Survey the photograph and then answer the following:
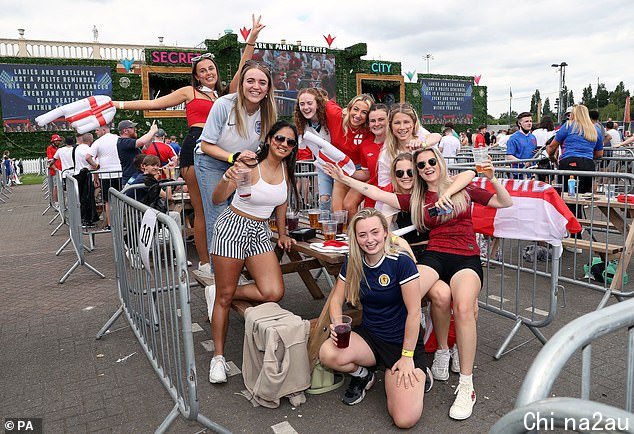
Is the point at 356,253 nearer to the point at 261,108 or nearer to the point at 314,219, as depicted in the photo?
the point at 314,219

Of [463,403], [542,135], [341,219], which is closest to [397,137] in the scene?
[341,219]

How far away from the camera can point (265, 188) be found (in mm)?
3812

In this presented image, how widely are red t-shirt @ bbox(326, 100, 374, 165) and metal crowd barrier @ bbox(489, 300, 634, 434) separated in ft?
11.1

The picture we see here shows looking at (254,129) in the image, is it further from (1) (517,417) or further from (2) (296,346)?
(1) (517,417)

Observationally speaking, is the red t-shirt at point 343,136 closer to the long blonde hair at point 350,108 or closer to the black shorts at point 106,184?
the long blonde hair at point 350,108

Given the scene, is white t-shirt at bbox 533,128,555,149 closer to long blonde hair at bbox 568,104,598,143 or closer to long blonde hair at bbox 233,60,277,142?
long blonde hair at bbox 568,104,598,143

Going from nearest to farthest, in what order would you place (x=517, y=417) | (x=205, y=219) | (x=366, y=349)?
(x=517, y=417)
(x=366, y=349)
(x=205, y=219)

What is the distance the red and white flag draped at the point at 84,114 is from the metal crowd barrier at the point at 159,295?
66 centimetres

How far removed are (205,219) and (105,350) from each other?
1.42m

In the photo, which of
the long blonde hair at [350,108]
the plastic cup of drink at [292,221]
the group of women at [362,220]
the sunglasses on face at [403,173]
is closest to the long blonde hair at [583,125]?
the group of women at [362,220]

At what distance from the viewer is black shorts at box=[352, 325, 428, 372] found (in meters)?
3.33

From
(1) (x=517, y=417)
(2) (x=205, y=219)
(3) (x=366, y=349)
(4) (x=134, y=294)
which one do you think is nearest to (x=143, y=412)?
(4) (x=134, y=294)

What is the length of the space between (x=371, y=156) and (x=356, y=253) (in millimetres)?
1487

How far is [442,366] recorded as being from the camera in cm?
368
